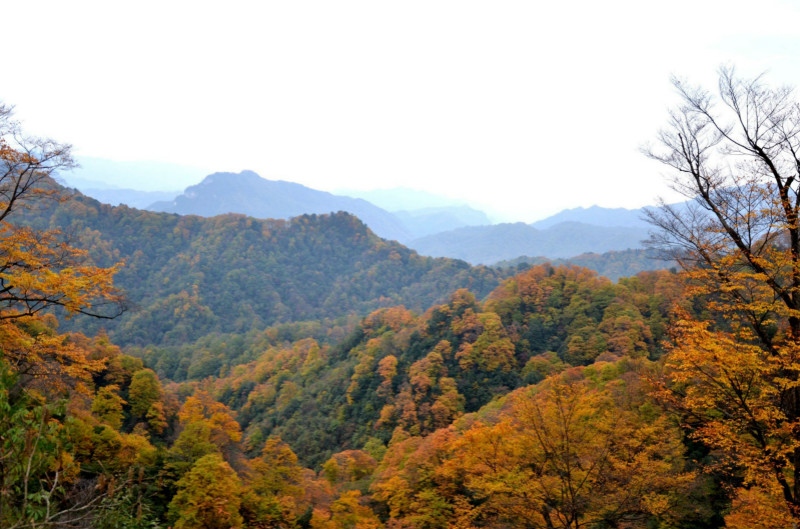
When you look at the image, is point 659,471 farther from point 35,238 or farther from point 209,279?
point 209,279

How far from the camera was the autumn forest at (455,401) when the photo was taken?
861 cm

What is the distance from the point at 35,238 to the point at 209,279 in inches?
4550

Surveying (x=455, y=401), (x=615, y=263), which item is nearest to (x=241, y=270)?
(x=455, y=401)

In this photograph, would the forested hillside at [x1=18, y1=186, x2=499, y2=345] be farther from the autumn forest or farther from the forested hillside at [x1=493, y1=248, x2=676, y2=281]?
the forested hillside at [x1=493, y1=248, x2=676, y2=281]

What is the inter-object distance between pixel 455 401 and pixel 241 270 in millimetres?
100825

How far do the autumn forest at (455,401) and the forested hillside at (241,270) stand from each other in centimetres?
2654

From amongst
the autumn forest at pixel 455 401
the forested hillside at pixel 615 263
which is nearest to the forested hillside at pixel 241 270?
the autumn forest at pixel 455 401

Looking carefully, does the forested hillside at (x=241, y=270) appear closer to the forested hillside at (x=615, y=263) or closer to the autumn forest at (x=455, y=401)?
the autumn forest at (x=455, y=401)

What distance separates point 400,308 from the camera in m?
68.0

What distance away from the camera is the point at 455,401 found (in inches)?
1518

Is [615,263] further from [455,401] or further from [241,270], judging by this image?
[455,401]

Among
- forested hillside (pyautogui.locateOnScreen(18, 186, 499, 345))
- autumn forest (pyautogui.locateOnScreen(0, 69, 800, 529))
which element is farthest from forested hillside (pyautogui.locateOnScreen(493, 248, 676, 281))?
autumn forest (pyautogui.locateOnScreen(0, 69, 800, 529))

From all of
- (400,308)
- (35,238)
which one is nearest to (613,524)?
(35,238)

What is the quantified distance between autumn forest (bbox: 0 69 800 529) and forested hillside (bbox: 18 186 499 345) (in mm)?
26541
